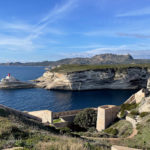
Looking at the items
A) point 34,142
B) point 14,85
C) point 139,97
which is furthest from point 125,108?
point 14,85

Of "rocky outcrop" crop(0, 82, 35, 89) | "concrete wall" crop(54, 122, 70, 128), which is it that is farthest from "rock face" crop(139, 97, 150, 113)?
"rocky outcrop" crop(0, 82, 35, 89)

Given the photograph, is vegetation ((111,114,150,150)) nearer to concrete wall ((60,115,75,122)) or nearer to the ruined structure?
the ruined structure

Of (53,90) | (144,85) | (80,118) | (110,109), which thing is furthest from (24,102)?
(144,85)

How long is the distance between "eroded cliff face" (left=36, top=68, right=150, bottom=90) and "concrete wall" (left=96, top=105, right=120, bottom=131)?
153 feet

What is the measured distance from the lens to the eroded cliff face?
242ft

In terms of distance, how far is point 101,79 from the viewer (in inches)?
3019

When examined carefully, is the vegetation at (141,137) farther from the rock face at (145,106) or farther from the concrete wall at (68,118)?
the concrete wall at (68,118)

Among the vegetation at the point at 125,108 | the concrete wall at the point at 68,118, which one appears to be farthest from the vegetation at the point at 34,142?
the concrete wall at the point at 68,118

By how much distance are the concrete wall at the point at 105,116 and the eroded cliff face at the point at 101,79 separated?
46.5 meters

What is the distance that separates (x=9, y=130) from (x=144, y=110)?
69.6 ft

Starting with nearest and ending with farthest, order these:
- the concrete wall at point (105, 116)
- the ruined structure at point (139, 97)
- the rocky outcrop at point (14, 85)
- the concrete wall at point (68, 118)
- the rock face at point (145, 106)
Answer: the rock face at point (145, 106)
the concrete wall at point (105, 116)
the concrete wall at point (68, 118)
the ruined structure at point (139, 97)
the rocky outcrop at point (14, 85)

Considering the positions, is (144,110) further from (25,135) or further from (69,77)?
(69,77)

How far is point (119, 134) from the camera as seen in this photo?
69.2 feet

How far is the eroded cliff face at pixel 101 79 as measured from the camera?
7381 centimetres
